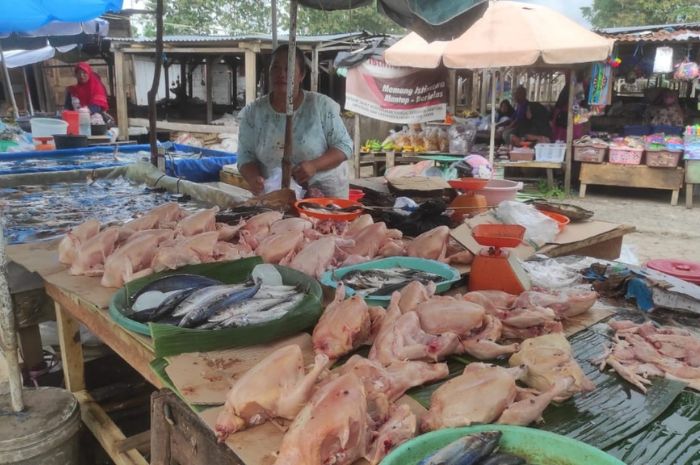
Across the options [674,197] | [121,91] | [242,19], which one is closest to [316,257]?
[674,197]

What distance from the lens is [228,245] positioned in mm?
2916

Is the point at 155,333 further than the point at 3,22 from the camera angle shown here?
No

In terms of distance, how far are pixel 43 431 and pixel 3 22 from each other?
540 cm

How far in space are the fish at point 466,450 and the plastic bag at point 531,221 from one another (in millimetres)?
2388

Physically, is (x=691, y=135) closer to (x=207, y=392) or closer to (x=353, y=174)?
(x=353, y=174)

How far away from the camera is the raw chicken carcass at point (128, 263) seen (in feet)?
8.43

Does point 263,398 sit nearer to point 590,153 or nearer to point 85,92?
point 590,153

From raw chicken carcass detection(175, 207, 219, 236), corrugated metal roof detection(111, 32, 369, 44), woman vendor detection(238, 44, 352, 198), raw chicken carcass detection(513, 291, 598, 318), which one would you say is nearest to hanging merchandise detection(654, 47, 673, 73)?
corrugated metal roof detection(111, 32, 369, 44)

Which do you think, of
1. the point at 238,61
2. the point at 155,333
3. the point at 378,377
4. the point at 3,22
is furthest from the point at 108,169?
the point at 238,61

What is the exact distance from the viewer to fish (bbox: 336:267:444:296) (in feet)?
7.97

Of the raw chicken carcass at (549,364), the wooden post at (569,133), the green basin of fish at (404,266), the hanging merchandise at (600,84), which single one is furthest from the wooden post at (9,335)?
the hanging merchandise at (600,84)

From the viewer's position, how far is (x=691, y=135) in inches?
433

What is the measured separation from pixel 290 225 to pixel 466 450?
1.99m

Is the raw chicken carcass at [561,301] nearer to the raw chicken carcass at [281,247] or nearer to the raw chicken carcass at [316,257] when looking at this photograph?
the raw chicken carcass at [316,257]
